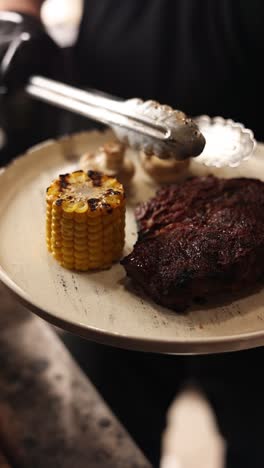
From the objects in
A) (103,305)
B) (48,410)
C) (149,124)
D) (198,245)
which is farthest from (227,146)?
(48,410)

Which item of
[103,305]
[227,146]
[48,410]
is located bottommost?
[48,410]

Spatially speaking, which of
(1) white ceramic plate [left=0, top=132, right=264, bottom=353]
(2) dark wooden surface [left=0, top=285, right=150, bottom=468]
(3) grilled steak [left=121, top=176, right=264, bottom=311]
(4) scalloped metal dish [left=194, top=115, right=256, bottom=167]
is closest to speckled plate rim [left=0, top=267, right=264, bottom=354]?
(1) white ceramic plate [left=0, top=132, right=264, bottom=353]

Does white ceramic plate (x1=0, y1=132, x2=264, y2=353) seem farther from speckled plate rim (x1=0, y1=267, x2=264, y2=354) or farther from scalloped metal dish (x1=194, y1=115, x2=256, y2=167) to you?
scalloped metal dish (x1=194, y1=115, x2=256, y2=167)

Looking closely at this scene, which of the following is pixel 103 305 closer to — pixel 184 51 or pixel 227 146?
pixel 227 146

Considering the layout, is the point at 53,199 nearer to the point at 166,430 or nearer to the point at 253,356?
the point at 166,430

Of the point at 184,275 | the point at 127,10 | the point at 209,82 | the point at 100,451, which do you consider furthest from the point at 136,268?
the point at 127,10

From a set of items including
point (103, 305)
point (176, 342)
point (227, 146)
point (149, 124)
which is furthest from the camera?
point (227, 146)
